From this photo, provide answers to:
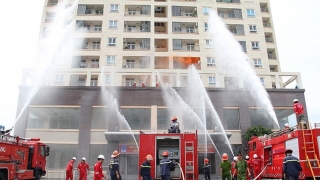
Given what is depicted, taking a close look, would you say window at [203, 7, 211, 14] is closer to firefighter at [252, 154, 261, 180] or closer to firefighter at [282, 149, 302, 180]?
firefighter at [252, 154, 261, 180]

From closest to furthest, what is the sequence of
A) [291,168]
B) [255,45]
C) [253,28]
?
[291,168] → [255,45] → [253,28]

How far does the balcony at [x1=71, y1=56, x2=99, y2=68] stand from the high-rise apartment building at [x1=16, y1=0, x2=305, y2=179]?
13 centimetres

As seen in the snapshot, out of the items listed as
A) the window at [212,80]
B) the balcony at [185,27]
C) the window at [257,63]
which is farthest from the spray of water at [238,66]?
the balcony at [185,27]

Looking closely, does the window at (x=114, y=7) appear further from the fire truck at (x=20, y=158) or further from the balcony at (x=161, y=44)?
the fire truck at (x=20, y=158)

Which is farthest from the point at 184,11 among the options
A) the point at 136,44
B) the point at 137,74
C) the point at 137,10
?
the point at 137,74

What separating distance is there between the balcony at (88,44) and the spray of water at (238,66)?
15.5 meters

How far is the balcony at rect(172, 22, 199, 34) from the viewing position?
1517 inches

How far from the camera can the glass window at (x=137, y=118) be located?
30.3m

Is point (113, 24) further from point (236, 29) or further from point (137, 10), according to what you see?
point (236, 29)

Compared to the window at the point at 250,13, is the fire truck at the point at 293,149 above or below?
below

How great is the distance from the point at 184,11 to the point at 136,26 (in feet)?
23.8

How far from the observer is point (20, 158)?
52.8 ft

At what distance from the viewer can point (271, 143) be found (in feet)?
50.4

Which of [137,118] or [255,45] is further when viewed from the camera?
[255,45]
